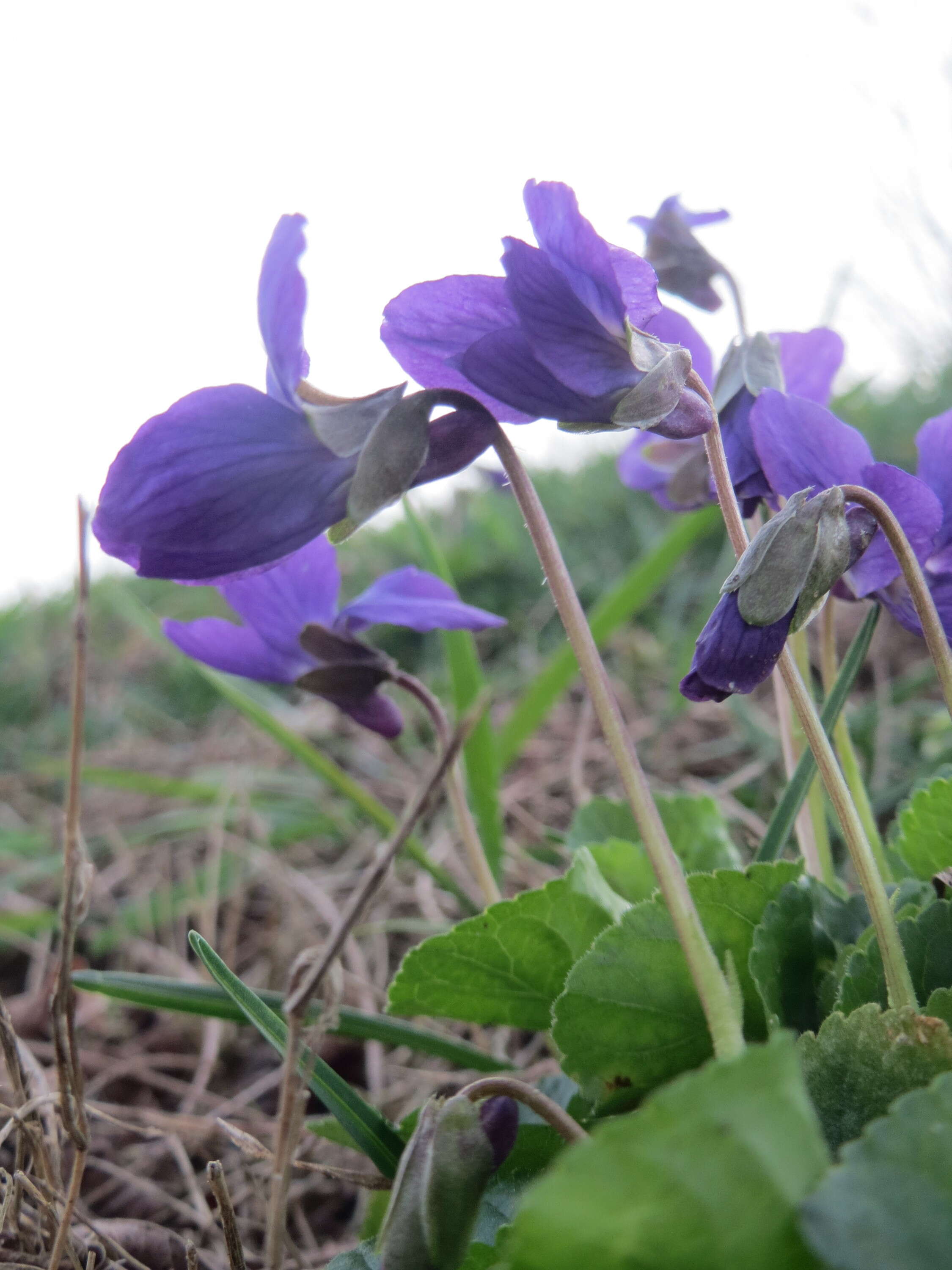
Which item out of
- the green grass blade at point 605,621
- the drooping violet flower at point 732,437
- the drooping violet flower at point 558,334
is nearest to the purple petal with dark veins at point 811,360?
the drooping violet flower at point 732,437

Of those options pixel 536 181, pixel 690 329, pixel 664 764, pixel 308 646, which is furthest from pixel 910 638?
pixel 536 181

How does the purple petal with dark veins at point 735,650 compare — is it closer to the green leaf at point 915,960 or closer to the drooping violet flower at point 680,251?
the green leaf at point 915,960

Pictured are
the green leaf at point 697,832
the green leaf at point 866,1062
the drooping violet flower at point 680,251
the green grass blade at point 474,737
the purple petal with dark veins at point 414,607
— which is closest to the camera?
the green leaf at point 866,1062

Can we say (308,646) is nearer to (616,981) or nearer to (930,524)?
(616,981)

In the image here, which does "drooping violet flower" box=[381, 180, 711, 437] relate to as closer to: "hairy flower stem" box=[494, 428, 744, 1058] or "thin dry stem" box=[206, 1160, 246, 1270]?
"hairy flower stem" box=[494, 428, 744, 1058]

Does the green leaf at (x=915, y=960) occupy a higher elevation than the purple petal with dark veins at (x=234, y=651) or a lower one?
lower

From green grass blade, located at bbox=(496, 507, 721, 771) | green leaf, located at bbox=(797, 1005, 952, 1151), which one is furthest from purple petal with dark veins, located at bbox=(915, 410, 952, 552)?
green grass blade, located at bbox=(496, 507, 721, 771)
